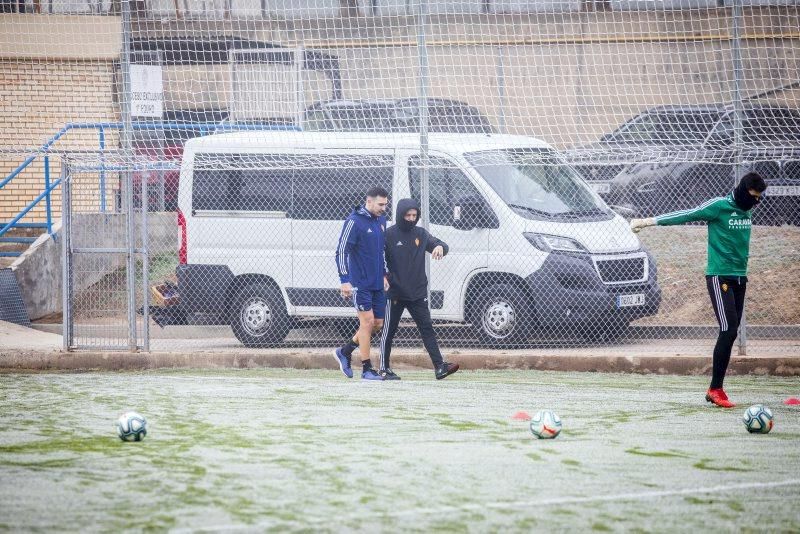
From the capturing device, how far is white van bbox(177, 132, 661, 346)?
45.1 feet

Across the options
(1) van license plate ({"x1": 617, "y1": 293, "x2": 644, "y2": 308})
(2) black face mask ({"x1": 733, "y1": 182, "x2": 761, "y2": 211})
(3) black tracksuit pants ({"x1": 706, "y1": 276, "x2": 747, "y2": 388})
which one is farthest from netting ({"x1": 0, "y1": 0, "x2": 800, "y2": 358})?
(3) black tracksuit pants ({"x1": 706, "y1": 276, "x2": 747, "y2": 388})

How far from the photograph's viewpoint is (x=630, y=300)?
45.6 ft

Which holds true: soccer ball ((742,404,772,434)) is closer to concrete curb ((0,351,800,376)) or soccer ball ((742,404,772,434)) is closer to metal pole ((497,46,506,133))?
concrete curb ((0,351,800,376))

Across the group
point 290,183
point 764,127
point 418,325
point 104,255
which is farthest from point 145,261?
point 764,127

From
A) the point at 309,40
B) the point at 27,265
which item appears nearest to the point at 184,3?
the point at 309,40

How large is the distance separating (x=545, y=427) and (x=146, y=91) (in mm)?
7331

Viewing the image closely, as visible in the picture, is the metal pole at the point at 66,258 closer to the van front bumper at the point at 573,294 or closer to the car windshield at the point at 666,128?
the van front bumper at the point at 573,294

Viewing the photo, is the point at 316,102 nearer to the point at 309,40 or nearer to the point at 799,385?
the point at 309,40

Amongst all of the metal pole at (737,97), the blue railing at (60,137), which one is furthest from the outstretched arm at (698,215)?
the blue railing at (60,137)

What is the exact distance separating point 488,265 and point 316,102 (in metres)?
4.19

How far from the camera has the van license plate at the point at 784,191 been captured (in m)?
16.8

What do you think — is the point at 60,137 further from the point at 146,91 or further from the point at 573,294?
the point at 573,294

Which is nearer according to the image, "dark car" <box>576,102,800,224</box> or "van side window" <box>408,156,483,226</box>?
"van side window" <box>408,156,483,226</box>

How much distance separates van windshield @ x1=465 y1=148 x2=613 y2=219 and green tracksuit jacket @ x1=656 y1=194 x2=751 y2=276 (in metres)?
3.86
